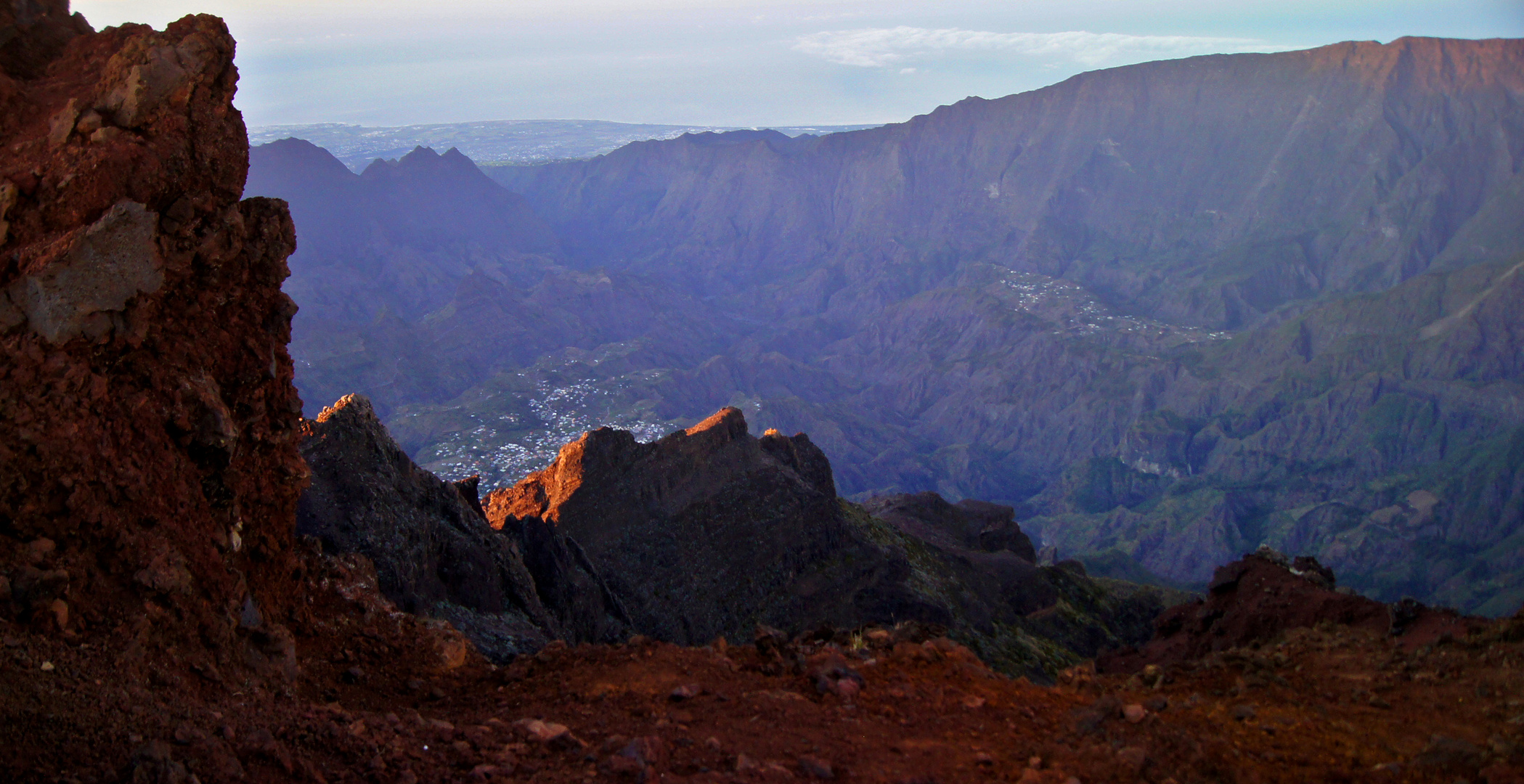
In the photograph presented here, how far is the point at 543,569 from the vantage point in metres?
29.3

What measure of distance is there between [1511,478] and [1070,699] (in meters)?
139

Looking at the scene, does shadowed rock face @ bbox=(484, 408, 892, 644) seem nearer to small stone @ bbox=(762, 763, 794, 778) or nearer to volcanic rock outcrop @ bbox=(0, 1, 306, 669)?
volcanic rock outcrop @ bbox=(0, 1, 306, 669)

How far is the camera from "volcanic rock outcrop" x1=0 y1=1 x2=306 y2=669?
910 cm

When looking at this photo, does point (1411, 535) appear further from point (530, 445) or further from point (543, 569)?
point (543, 569)

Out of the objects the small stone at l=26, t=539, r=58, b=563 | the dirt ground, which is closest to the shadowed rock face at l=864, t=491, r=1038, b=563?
the dirt ground

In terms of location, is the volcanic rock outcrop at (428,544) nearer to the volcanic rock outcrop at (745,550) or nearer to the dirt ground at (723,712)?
the dirt ground at (723,712)

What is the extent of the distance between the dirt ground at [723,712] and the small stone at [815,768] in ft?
0.08

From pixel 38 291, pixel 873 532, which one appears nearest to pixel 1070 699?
pixel 38 291

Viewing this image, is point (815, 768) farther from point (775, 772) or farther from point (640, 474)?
point (640, 474)

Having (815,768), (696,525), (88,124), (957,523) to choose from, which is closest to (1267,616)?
(815,768)

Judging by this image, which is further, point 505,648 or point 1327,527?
point 1327,527

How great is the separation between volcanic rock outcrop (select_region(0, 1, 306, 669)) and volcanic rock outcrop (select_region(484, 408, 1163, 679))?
2368cm

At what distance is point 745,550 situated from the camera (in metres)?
39.5

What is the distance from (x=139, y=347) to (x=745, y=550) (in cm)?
3040
